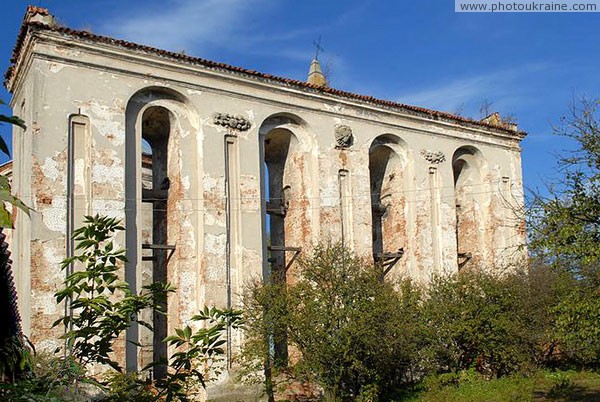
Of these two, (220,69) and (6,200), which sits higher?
(220,69)

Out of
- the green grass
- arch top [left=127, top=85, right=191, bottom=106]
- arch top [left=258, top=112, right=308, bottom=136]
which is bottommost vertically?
the green grass

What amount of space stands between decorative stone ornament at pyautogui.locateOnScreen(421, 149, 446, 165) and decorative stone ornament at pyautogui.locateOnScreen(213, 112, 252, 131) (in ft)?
22.4

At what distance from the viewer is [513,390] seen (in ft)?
58.5

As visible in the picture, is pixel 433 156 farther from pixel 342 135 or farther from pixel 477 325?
pixel 477 325

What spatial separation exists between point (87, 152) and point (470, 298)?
10.7 metres

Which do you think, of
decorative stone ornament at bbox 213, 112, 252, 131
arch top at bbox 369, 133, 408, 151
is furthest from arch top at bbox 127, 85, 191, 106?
arch top at bbox 369, 133, 408, 151

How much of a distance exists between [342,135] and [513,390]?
8.55 m

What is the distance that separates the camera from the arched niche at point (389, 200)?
22.2m

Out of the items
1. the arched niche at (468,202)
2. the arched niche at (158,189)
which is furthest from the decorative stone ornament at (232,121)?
the arched niche at (468,202)

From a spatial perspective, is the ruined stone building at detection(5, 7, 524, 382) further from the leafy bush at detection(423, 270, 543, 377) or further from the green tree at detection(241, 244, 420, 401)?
the leafy bush at detection(423, 270, 543, 377)

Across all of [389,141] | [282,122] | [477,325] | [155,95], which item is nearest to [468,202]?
[389,141]

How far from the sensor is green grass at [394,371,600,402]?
55.4 ft

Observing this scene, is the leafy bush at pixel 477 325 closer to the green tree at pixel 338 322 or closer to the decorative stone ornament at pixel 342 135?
the green tree at pixel 338 322

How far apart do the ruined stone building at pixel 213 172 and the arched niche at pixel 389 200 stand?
0.16 feet
